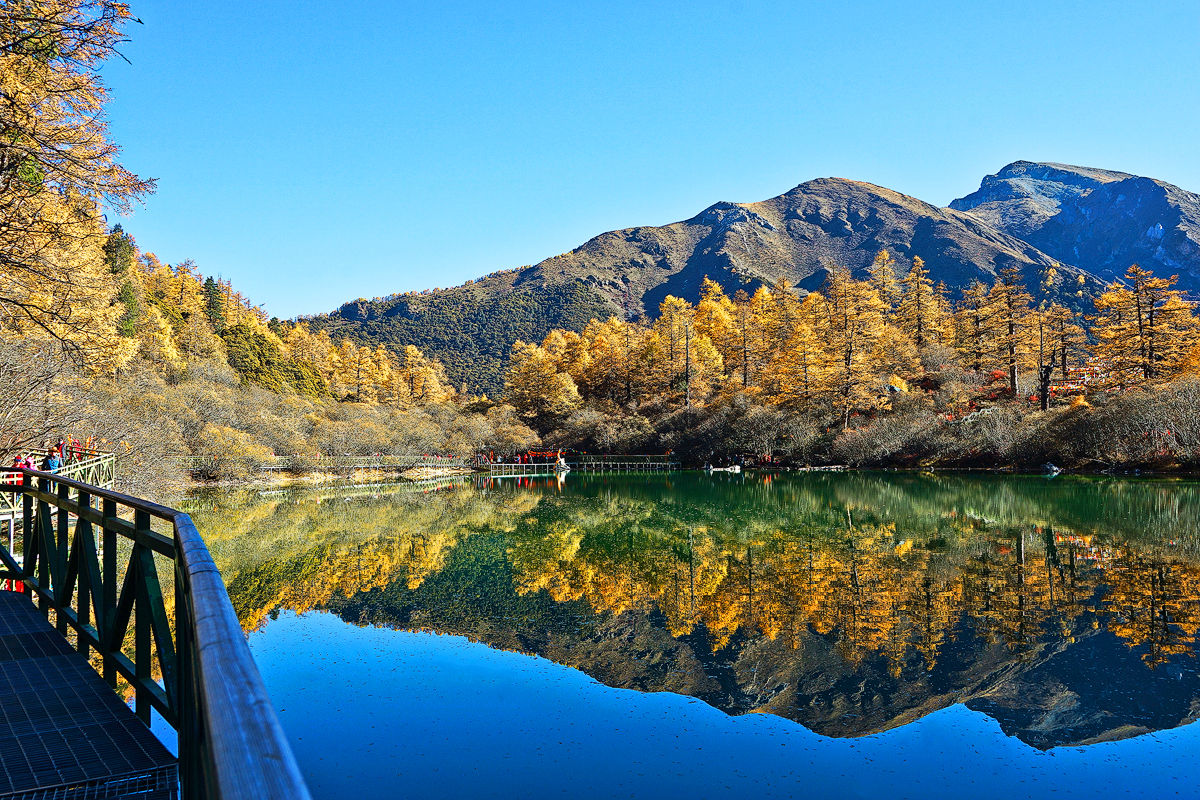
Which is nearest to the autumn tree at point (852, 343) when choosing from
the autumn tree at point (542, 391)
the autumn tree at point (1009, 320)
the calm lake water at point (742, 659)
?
the autumn tree at point (1009, 320)

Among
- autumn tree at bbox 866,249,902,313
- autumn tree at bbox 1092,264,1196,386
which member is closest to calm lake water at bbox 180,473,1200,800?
autumn tree at bbox 1092,264,1196,386

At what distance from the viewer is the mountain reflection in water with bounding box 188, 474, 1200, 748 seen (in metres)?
7.54

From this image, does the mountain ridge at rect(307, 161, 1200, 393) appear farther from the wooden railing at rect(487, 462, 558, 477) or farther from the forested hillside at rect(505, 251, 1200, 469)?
the wooden railing at rect(487, 462, 558, 477)

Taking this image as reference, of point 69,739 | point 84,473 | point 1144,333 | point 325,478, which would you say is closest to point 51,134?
point 84,473

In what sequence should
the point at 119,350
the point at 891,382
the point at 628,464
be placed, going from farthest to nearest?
the point at 628,464 → the point at 891,382 → the point at 119,350

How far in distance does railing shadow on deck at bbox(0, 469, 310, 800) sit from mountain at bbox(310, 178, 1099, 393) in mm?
95631

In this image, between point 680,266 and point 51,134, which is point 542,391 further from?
point 680,266

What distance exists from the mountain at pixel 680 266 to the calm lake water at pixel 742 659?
86699 mm

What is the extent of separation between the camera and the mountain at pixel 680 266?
11594 cm

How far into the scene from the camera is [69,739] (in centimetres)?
323

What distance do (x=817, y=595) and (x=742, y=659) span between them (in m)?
3.08

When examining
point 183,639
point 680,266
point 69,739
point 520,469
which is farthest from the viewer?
point 680,266

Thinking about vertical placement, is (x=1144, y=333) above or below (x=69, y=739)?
above

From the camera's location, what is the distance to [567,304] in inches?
4938
